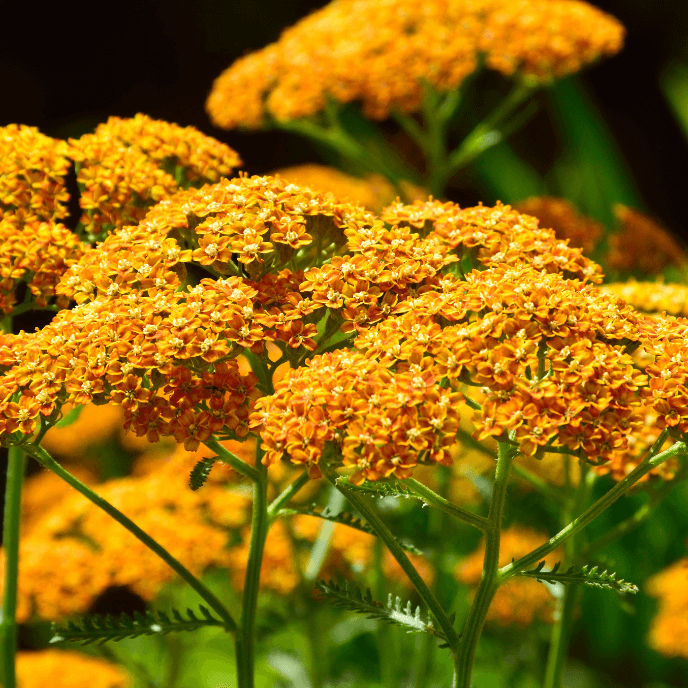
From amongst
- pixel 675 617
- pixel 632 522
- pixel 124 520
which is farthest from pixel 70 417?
pixel 675 617

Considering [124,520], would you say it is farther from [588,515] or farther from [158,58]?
[158,58]

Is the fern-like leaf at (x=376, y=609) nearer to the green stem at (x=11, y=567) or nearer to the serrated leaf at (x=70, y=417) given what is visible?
the serrated leaf at (x=70, y=417)

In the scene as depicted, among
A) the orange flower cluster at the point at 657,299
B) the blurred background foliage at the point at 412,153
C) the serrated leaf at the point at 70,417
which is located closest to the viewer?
the serrated leaf at the point at 70,417

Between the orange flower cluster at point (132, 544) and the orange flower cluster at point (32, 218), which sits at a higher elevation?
the orange flower cluster at point (32, 218)

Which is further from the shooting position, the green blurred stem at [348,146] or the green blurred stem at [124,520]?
the green blurred stem at [348,146]

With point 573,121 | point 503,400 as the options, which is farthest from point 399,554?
point 573,121

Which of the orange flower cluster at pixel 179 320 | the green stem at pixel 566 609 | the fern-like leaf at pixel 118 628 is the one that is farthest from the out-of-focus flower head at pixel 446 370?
the green stem at pixel 566 609

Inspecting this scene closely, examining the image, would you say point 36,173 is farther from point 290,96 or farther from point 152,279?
point 290,96
